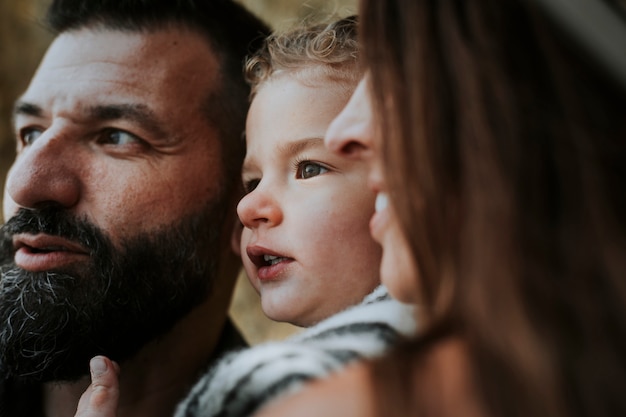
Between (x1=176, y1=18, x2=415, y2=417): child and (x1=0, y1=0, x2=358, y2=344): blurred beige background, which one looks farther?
(x1=0, y1=0, x2=358, y2=344): blurred beige background

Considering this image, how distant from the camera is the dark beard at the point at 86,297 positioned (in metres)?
1.56

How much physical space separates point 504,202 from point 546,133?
0.29 feet

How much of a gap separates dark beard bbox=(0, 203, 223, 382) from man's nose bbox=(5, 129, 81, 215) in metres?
0.03

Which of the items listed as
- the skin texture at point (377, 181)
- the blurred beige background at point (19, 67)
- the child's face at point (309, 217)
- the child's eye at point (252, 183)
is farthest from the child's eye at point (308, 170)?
the blurred beige background at point (19, 67)

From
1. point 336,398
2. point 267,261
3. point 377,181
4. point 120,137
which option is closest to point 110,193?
point 120,137

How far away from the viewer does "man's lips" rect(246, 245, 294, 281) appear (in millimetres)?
1377

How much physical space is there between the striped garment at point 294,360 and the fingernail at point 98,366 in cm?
36

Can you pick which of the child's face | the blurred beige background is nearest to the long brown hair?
the child's face

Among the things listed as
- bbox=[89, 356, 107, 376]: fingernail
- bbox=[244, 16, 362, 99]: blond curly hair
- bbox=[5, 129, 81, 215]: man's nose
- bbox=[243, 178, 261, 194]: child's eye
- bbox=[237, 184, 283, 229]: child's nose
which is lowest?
bbox=[89, 356, 107, 376]: fingernail

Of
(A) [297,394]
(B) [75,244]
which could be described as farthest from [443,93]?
(B) [75,244]

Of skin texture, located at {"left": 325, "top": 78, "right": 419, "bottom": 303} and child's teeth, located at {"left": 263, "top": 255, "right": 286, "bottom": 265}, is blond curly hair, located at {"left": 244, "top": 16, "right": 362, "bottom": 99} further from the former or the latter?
skin texture, located at {"left": 325, "top": 78, "right": 419, "bottom": 303}

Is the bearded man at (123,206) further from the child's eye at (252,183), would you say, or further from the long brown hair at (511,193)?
the long brown hair at (511,193)

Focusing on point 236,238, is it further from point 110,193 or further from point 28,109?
point 28,109

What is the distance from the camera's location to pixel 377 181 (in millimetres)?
963
